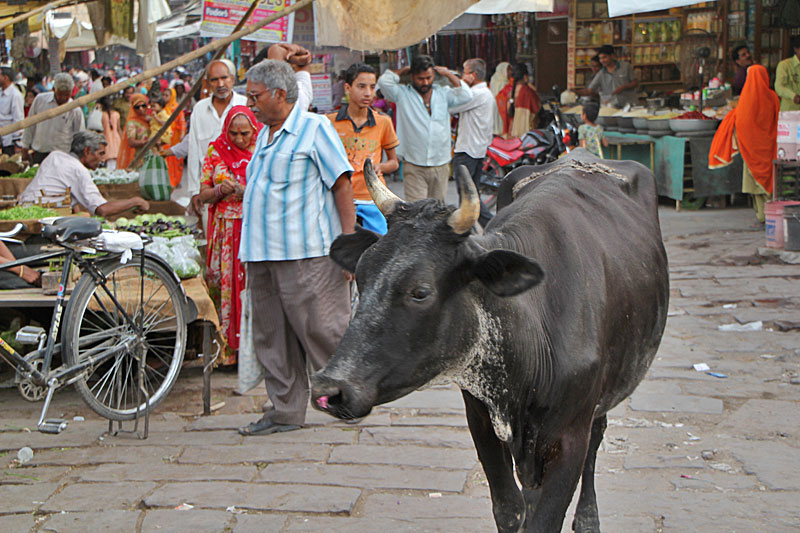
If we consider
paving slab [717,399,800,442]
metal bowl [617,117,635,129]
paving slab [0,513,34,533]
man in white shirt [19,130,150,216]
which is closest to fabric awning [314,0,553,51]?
man in white shirt [19,130,150,216]

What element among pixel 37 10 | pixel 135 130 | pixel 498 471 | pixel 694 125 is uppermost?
pixel 37 10

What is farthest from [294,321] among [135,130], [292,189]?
[135,130]

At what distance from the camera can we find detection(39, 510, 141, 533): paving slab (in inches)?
164

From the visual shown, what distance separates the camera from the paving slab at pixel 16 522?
13.7 ft

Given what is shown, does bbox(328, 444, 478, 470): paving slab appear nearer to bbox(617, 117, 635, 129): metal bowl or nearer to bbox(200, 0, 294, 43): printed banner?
bbox(200, 0, 294, 43): printed banner

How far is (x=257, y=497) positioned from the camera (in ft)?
14.7

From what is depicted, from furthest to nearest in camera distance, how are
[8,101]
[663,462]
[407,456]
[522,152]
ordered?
[8,101] < [522,152] < [407,456] < [663,462]

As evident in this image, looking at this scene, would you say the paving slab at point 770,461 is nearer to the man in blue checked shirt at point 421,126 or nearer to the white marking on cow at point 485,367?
the white marking on cow at point 485,367

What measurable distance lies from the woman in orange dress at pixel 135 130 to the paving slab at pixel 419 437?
802 centimetres

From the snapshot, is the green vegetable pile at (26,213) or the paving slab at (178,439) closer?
the paving slab at (178,439)

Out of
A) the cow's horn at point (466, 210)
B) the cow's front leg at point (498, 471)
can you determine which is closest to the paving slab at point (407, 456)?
the cow's front leg at point (498, 471)

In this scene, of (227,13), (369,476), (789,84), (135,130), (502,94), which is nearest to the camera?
(369,476)

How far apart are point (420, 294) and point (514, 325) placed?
40cm

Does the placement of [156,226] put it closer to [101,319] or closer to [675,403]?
[101,319]
